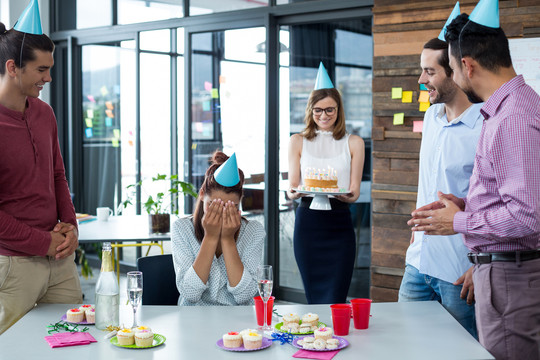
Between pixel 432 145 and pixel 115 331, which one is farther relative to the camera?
pixel 432 145

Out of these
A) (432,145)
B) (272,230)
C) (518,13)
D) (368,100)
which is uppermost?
(518,13)

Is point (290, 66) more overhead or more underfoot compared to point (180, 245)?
more overhead

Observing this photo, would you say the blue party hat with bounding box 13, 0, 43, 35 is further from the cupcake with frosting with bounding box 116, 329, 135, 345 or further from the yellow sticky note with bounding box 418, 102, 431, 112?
the yellow sticky note with bounding box 418, 102, 431, 112

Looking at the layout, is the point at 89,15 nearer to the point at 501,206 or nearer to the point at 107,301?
the point at 107,301

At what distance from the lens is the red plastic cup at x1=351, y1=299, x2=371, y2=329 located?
2.09 m

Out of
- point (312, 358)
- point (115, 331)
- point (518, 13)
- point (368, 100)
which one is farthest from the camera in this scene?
point (368, 100)

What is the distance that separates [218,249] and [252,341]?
861 millimetres

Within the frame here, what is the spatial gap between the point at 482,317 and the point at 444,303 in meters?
0.43

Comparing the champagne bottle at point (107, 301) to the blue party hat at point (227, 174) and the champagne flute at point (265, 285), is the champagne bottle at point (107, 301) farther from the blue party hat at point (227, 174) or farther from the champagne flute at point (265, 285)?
the blue party hat at point (227, 174)

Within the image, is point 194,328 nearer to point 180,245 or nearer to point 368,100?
point 180,245

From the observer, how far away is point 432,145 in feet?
8.80

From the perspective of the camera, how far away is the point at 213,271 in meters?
2.61

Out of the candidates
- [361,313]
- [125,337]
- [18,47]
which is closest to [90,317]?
[125,337]

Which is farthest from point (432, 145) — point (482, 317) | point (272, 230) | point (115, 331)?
point (272, 230)
